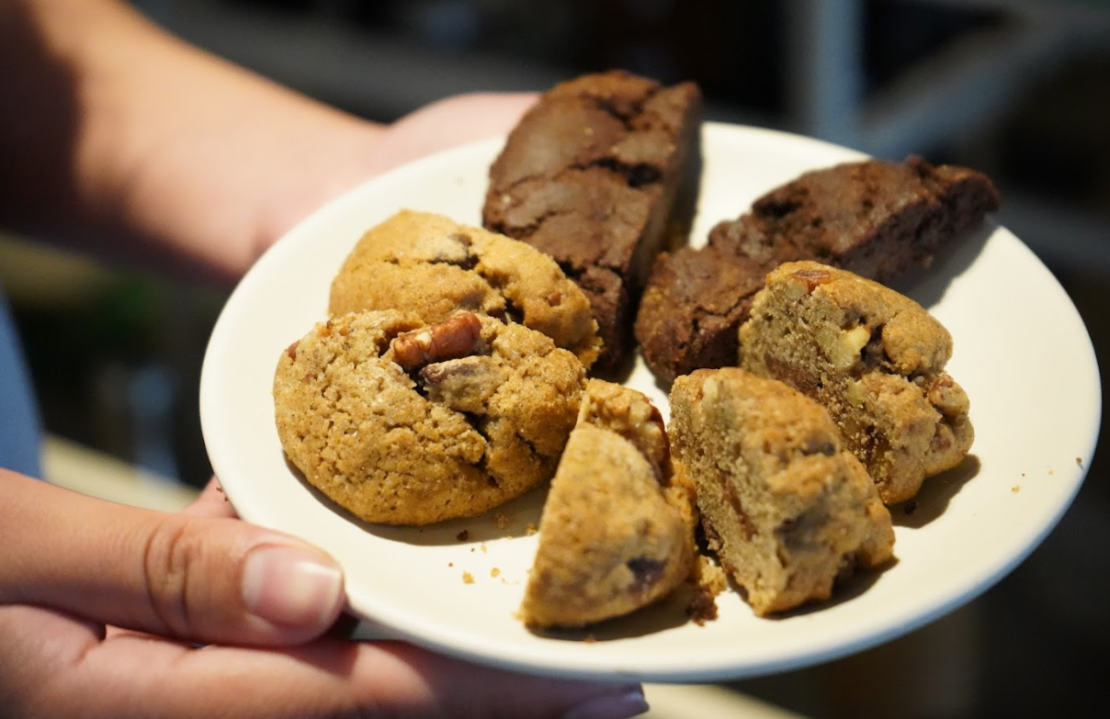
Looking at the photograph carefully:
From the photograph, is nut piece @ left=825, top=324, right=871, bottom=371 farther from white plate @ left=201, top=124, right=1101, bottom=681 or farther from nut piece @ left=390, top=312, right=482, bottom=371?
nut piece @ left=390, top=312, right=482, bottom=371

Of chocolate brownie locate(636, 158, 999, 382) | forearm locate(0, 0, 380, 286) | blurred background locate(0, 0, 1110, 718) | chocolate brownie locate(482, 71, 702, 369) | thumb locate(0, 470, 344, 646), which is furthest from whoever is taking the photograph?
blurred background locate(0, 0, 1110, 718)

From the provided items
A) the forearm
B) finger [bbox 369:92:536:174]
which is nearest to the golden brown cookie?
finger [bbox 369:92:536:174]

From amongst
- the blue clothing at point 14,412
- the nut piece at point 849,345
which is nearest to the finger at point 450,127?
the blue clothing at point 14,412

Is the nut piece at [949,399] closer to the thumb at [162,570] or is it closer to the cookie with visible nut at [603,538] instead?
the cookie with visible nut at [603,538]

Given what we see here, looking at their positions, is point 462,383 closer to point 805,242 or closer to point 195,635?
point 195,635

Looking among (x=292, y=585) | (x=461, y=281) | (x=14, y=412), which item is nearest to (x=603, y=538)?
(x=292, y=585)

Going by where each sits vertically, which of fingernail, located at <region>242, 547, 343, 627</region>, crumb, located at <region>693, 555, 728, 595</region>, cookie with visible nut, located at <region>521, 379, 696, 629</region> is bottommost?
crumb, located at <region>693, 555, 728, 595</region>

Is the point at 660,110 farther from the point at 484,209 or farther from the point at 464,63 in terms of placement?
the point at 464,63
